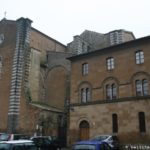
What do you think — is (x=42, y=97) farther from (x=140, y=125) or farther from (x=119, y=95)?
(x=140, y=125)

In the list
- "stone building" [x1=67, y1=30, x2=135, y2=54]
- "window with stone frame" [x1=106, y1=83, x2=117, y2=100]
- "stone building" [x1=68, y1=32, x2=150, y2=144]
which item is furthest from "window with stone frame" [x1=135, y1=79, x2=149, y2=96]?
"stone building" [x1=67, y1=30, x2=135, y2=54]

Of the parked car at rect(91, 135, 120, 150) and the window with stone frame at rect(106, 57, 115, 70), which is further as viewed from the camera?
the window with stone frame at rect(106, 57, 115, 70)

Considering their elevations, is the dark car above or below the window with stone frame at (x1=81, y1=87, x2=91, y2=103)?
below

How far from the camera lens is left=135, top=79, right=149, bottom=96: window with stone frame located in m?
26.5

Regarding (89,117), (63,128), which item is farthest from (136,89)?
(63,128)

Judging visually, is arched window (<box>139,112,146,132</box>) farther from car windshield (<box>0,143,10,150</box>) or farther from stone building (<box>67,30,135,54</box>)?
stone building (<box>67,30,135,54</box>)

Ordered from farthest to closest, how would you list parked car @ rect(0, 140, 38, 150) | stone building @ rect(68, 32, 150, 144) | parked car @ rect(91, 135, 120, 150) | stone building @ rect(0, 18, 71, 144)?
stone building @ rect(0, 18, 71, 144) < stone building @ rect(68, 32, 150, 144) < parked car @ rect(91, 135, 120, 150) < parked car @ rect(0, 140, 38, 150)

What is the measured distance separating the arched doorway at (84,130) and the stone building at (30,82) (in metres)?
4.81

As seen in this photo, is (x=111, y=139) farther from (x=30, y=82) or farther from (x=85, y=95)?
(x=30, y=82)

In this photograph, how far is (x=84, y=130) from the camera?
98.3 feet

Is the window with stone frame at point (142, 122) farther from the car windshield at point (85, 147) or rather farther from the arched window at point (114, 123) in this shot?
the car windshield at point (85, 147)

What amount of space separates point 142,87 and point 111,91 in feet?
11.5

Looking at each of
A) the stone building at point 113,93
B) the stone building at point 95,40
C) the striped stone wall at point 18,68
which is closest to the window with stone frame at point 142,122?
the stone building at point 113,93

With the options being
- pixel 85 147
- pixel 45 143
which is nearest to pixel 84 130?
pixel 45 143
